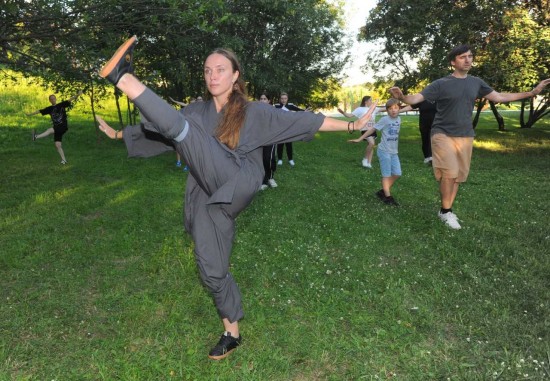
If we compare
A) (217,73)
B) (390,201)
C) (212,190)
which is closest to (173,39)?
(390,201)

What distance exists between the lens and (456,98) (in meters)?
6.62

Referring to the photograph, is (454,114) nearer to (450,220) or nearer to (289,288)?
(450,220)

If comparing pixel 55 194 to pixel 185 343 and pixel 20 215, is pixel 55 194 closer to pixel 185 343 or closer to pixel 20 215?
pixel 20 215

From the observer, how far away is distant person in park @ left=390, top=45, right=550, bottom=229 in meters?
6.56

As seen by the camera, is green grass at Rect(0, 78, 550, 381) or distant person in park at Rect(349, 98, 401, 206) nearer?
green grass at Rect(0, 78, 550, 381)

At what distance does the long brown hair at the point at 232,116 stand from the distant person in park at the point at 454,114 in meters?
3.76

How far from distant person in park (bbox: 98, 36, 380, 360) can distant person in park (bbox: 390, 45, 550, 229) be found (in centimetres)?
367

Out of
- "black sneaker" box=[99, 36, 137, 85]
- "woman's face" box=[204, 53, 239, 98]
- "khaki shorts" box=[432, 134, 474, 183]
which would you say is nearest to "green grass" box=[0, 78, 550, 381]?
"khaki shorts" box=[432, 134, 474, 183]

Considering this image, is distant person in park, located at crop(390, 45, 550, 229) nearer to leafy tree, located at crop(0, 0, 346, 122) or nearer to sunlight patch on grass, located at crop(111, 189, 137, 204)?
leafy tree, located at crop(0, 0, 346, 122)

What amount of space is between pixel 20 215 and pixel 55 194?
1652 mm

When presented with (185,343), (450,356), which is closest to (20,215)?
(185,343)

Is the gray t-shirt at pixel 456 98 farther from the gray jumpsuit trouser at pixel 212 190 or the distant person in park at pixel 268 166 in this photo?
the gray jumpsuit trouser at pixel 212 190

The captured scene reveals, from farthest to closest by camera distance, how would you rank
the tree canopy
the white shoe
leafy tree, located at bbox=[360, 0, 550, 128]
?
leafy tree, located at bbox=[360, 0, 550, 128], the tree canopy, the white shoe

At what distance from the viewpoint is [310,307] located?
14.9 feet
